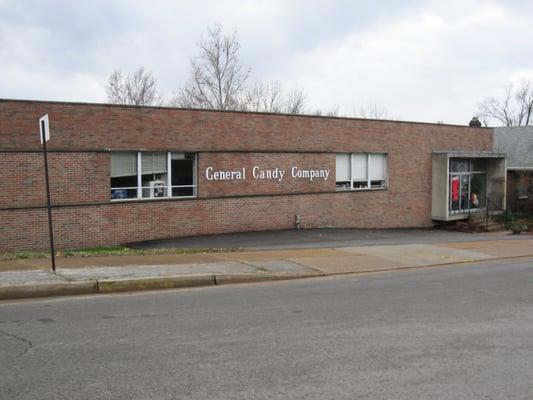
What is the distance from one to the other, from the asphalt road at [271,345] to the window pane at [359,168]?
14.1 meters

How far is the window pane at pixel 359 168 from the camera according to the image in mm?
24297

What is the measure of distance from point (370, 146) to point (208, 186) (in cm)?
813

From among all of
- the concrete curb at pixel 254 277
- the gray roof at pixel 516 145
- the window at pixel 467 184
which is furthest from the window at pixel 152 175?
the gray roof at pixel 516 145

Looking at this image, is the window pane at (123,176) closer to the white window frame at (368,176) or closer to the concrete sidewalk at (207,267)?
the concrete sidewalk at (207,267)

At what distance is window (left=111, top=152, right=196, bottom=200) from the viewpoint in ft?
59.3

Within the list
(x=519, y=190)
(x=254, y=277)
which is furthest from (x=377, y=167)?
(x=254, y=277)

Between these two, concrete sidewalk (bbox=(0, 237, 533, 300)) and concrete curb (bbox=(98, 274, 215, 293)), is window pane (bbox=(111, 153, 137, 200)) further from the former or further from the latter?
concrete curb (bbox=(98, 274, 215, 293))

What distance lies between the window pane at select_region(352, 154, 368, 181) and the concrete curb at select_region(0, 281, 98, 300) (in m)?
16.1

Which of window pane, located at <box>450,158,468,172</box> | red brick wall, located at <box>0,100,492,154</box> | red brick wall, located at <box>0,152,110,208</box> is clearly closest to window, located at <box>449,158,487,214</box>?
window pane, located at <box>450,158,468,172</box>

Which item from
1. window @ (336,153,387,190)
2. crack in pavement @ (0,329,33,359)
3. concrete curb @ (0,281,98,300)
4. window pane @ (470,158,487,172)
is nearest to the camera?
crack in pavement @ (0,329,33,359)

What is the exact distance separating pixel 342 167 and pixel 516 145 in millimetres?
19359

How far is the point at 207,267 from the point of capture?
12.0 metres

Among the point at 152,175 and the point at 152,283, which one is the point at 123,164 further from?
the point at 152,283

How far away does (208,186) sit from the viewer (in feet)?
65.0
